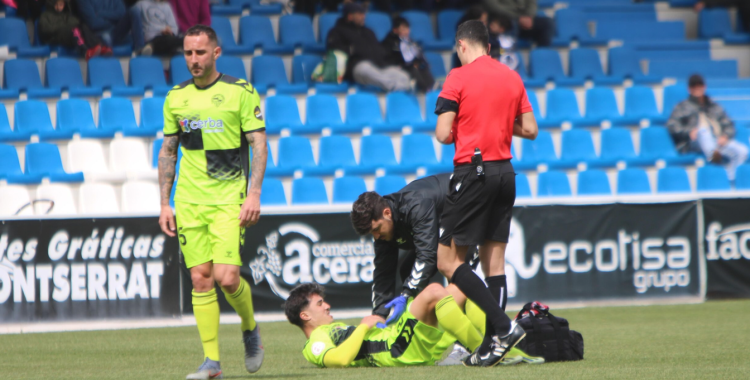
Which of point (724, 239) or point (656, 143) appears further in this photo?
point (656, 143)

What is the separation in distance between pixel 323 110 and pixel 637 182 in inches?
155

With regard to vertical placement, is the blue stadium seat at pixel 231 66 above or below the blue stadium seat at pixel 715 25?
below

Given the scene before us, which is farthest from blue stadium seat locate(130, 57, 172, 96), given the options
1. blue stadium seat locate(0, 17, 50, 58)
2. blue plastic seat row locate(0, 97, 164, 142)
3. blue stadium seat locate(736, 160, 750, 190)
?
blue stadium seat locate(736, 160, 750, 190)

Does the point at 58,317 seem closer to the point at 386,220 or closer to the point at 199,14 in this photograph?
the point at 386,220

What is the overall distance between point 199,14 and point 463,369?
810 cm

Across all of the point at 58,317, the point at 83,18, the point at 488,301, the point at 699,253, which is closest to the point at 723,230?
the point at 699,253

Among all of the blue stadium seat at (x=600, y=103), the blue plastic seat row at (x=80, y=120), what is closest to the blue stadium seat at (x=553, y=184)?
the blue stadium seat at (x=600, y=103)

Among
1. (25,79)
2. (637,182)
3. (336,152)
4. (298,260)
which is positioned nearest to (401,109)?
(336,152)

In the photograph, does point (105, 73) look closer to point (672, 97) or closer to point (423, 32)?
point (423, 32)

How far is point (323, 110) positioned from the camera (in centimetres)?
1139

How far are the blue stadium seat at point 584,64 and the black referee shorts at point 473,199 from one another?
8537mm

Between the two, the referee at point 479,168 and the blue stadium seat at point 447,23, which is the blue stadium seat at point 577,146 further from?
the referee at point 479,168

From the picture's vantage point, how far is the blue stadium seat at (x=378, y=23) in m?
12.9

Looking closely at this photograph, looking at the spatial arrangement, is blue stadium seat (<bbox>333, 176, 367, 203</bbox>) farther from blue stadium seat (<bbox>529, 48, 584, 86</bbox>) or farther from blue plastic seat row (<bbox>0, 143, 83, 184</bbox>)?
blue stadium seat (<bbox>529, 48, 584, 86</bbox>)
